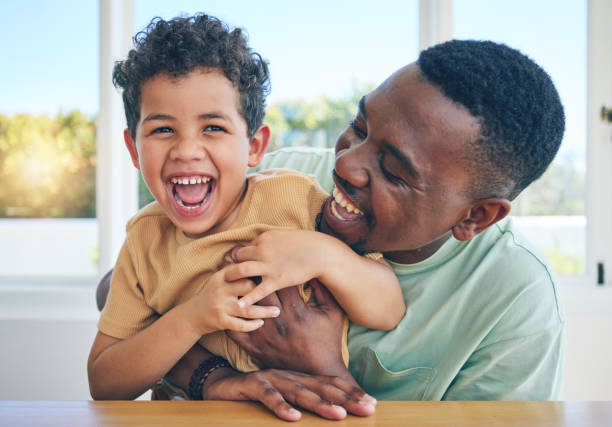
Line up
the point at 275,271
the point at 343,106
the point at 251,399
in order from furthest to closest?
the point at 343,106 → the point at 275,271 → the point at 251,399

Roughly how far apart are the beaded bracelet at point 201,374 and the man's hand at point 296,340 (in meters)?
0.09

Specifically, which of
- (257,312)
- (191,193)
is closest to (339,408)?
(257,312)

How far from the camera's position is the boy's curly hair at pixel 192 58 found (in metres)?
1.10

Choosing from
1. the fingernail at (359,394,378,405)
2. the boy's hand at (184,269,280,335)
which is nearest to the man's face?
the boy's hand at (184,269,280,335)

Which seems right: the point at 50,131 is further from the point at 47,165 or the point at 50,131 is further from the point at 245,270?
the point at 245,270

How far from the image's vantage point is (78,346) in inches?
108

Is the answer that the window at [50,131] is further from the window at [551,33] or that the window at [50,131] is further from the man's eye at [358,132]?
the man's eye at [358,132]

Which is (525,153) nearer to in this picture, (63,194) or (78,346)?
(78,346)

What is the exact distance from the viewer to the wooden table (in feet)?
2.42

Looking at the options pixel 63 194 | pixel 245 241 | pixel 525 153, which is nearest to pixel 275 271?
pixel 245 241

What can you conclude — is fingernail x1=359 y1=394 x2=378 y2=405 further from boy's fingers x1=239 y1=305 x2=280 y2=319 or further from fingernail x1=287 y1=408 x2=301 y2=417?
boy's fingers x1=239 y1=305 x2=280 y2=319

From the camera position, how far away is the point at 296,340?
1064 mm

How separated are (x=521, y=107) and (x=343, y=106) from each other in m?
2.17

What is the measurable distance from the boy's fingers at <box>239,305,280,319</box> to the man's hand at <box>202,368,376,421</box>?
0.34 ft
